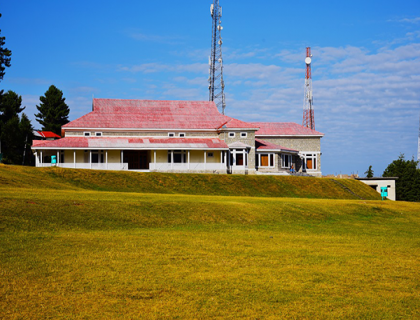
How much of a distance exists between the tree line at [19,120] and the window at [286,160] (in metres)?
33.5

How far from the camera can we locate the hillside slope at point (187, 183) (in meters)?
37.8

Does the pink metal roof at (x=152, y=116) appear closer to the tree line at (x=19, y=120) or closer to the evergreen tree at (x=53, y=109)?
the tree line at (x=19, y=120)

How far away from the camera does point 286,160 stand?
2394 inches

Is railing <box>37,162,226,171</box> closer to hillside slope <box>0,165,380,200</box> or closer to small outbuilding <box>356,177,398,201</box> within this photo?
hillside slope <box>0,165,380,200</box>

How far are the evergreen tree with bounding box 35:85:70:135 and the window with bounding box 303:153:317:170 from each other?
4749 cm

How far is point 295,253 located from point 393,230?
10540 millimetres

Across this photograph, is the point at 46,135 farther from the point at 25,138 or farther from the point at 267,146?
the point at 267,146

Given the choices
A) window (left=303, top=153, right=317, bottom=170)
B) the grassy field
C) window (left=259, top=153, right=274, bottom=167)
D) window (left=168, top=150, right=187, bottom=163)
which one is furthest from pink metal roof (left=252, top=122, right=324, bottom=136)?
the grassy field

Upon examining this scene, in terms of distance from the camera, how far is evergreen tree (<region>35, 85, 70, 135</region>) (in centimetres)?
8931

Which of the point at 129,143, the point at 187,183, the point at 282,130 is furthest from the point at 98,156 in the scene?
the point at 282,130

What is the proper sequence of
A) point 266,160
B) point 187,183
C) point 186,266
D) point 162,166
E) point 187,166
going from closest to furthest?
point 186,266, point 187,183, point 162,166, point 187,166, point 266,160

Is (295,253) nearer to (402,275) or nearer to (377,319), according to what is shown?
(402,275)

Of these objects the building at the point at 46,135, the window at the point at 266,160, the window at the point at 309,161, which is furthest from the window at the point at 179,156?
the building at the point at 46,135

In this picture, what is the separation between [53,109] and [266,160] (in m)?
48.4
